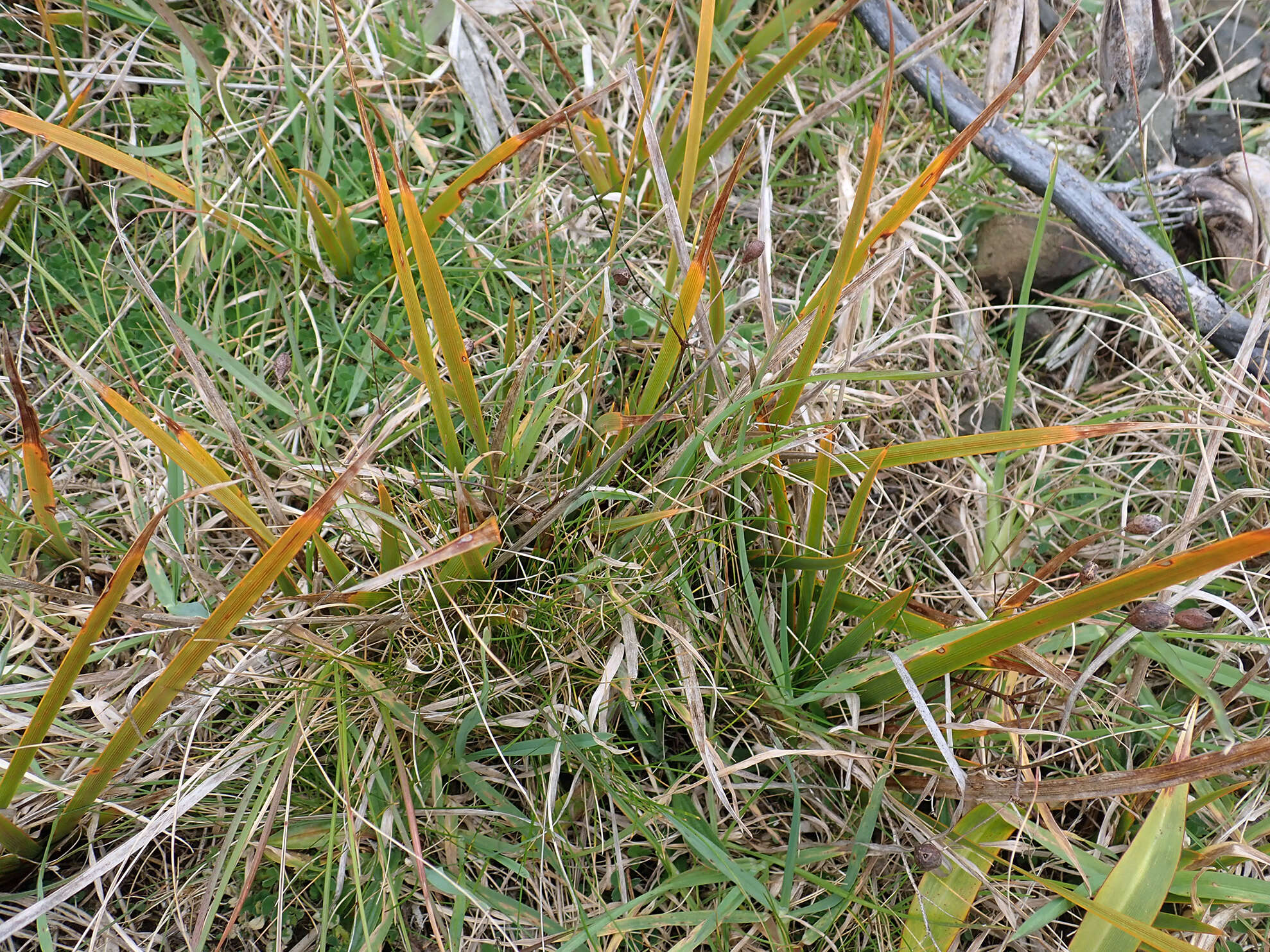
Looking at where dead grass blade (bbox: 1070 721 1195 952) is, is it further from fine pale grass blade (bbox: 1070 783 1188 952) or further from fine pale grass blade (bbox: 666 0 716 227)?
fine pale grass blade (bbox: 666 0 716 227)

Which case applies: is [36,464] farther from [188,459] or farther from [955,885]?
[955,885]

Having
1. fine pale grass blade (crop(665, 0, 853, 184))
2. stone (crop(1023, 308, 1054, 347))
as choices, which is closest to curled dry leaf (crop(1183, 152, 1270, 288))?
stone (crop(1023, 308, 1054, 347))

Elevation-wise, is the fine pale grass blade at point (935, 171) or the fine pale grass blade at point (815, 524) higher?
the fine pale grass blade at point (935, 171)

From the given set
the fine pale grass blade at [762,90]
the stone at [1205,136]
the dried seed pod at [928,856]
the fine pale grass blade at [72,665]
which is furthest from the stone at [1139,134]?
the fine pale grass blade at [72,665]

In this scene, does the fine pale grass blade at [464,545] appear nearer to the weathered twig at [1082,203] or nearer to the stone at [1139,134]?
the weathered twig at [1082,203]

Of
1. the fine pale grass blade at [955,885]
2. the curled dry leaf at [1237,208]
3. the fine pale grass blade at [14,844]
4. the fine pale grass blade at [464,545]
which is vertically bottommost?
the fine pale grass blade at [955,885]

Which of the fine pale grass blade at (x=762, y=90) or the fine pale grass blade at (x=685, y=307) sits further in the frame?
the fine pale grass blade at (x=762, y=90)
